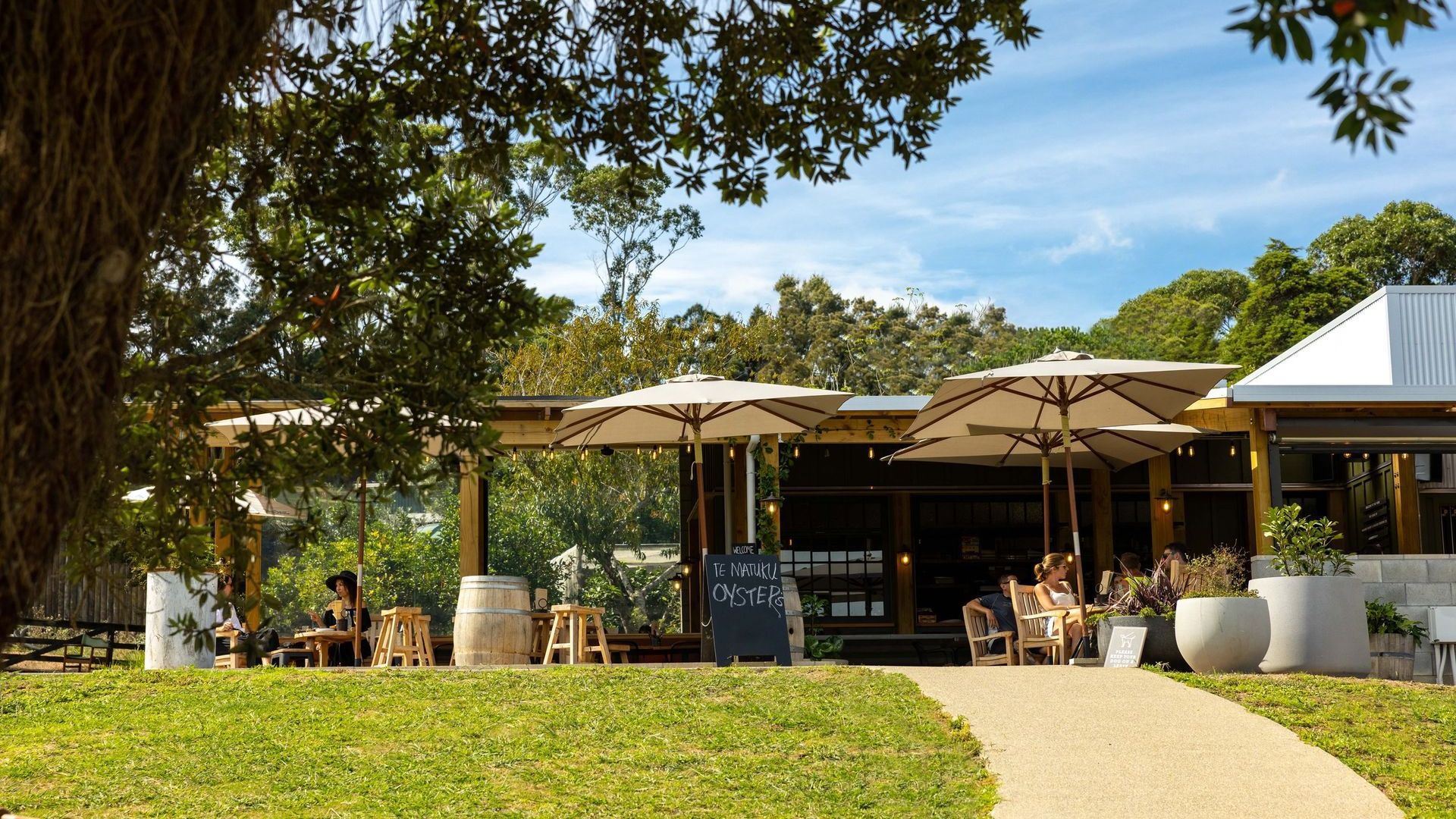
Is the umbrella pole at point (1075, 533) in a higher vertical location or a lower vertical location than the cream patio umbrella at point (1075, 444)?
lower

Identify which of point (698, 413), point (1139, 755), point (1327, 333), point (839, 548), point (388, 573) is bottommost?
point (1139, 755)

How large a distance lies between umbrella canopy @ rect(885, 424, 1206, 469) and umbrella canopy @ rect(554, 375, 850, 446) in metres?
1.53

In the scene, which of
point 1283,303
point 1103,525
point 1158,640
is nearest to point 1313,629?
point 1158,640

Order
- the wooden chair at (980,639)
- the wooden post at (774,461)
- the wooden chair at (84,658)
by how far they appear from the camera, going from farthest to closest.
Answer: the wooden chair at (84,658) → the wooden post at (774,461) → the wooden chair at (980,639)

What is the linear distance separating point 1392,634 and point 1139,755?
16.2 ft

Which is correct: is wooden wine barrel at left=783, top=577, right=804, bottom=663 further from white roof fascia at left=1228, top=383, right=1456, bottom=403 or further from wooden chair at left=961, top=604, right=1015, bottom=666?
white roof fascia at left=1228, top=383, right=1456, bottom=403

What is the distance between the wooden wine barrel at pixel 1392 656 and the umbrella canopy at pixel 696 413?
4.28 meters

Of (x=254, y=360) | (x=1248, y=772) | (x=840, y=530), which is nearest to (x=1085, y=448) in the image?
(x=840, y=530)

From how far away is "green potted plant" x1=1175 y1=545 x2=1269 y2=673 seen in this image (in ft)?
27.9

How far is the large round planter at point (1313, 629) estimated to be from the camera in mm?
8664

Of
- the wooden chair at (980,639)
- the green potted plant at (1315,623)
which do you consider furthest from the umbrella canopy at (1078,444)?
the green potted plant at (1315,623)

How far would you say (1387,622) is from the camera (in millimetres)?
10336

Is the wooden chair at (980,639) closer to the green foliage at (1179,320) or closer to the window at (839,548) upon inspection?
the window at (839,548)

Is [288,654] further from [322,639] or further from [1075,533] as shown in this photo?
[1075,533]
